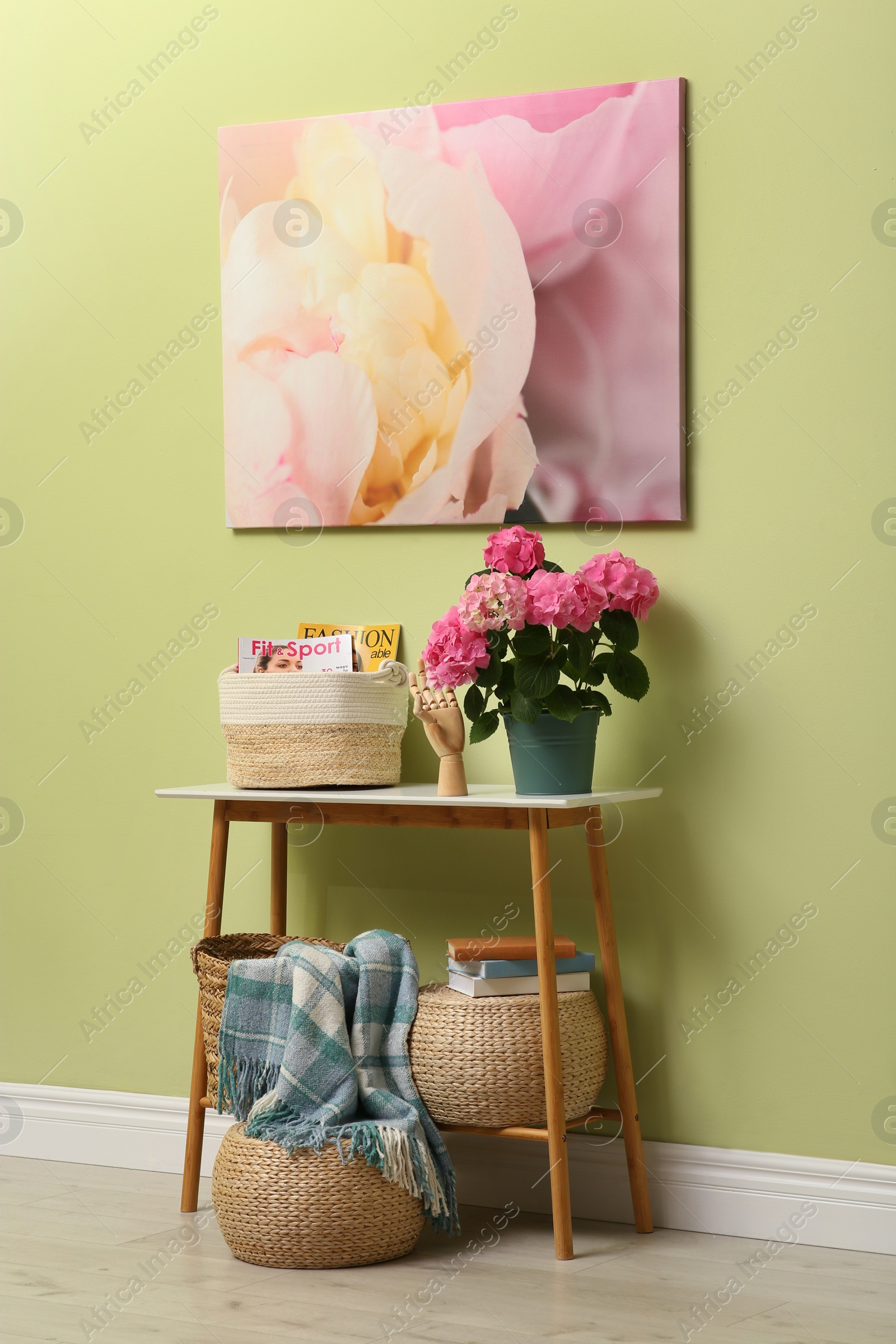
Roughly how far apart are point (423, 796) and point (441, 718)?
13 cm

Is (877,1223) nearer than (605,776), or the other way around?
(877,1223)

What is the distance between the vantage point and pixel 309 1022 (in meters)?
2.10

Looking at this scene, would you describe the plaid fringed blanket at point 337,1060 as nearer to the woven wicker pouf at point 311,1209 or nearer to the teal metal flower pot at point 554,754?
the woven wicker pouf at point 311,1209

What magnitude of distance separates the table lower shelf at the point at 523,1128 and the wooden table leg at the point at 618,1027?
3cm

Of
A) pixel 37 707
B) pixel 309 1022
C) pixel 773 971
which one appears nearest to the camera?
pixel 309 1022

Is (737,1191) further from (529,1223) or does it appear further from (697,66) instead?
(697,66)

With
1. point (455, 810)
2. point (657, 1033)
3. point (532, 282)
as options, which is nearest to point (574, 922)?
point (657, 1033)

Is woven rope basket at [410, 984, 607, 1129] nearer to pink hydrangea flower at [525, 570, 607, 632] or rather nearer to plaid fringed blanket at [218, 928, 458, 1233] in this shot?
plaid fringed blanket at [218, 928, 458, 1233]

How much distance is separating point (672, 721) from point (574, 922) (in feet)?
1.29

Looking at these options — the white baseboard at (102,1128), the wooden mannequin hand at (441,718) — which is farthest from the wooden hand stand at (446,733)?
the white baseboard at (102,1128)

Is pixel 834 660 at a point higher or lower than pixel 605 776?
higher

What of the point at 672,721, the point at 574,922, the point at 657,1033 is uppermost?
the point at 672,721

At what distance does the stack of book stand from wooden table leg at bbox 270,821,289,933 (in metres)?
0.42

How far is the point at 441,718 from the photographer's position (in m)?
2.18
